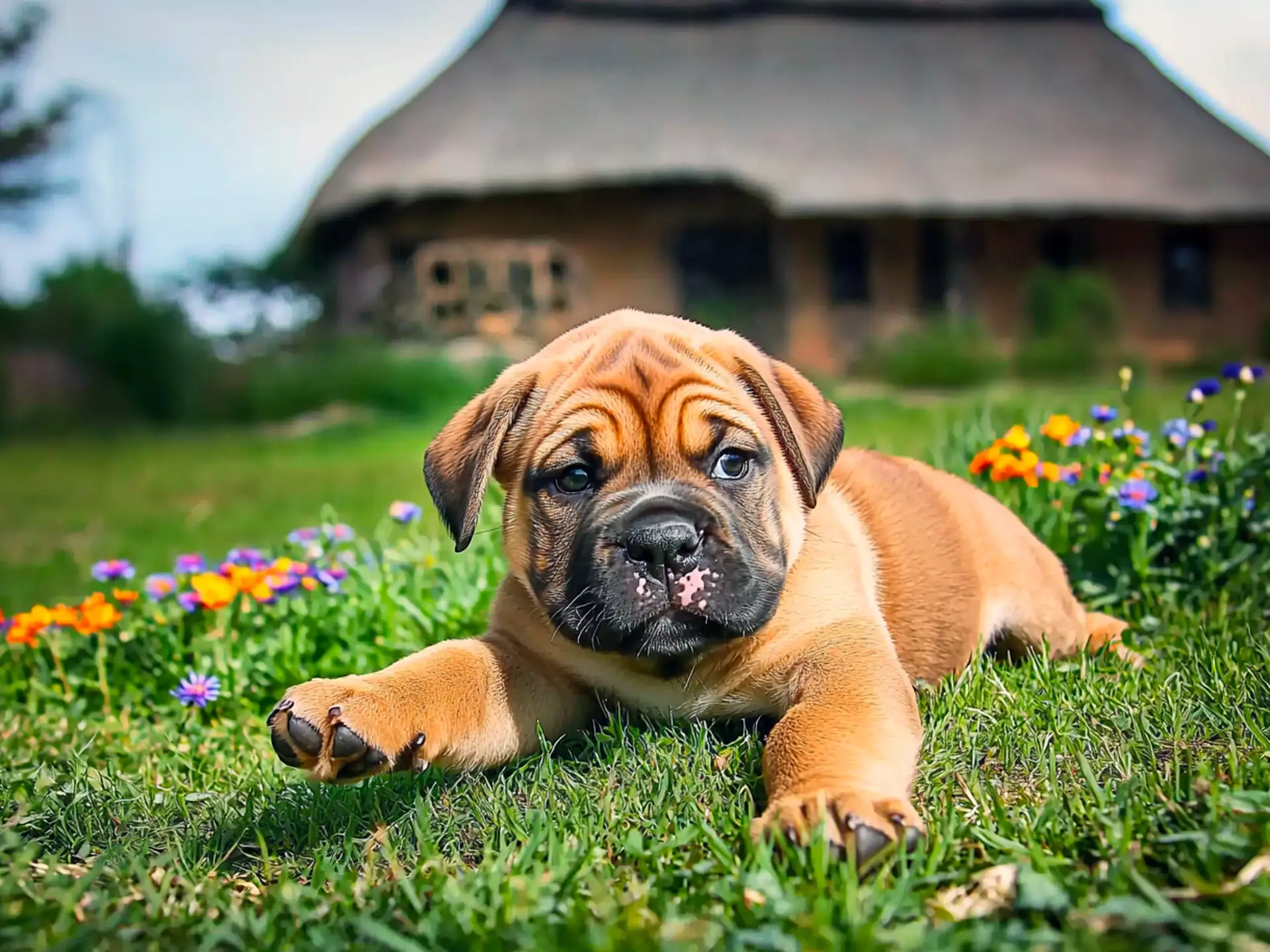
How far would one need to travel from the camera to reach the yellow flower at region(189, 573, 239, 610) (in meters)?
4.44

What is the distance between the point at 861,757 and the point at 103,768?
8.11ft

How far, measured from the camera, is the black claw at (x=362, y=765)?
2.52 metres

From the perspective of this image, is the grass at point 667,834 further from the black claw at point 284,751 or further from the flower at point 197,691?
the black claw at point 284,751

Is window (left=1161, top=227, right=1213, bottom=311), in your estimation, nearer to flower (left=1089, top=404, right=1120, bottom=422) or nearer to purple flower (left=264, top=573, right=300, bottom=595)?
flower (left=1089, top=404, right=1120, bottom=422)

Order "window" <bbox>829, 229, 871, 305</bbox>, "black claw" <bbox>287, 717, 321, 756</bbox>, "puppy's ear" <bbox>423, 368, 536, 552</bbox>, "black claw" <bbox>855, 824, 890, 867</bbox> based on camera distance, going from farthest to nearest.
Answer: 1. "window" <bbox>829, 229, 871, 305</bbox>
2. "puppy's ear" <bbox>423, 368, 536, 552</bbox>
3. "black claw" <bbox>287, 717, 321, 756</bbox>
4. "black claw" <bbox>855, 824, 890, 867</bbox>

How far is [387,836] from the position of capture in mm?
2641

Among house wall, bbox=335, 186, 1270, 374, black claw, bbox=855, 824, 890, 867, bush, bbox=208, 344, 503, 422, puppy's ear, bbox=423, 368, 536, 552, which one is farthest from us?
house wall, bbox=335, 186, 1270, 374

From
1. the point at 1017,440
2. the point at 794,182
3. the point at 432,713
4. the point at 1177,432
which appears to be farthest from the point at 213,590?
the point at 794,182

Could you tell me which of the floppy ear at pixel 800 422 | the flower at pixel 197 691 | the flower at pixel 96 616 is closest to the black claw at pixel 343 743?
the floppy ear at pixel 800 422

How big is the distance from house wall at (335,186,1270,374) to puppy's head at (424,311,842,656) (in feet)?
58.0

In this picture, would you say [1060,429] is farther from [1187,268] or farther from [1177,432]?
[1187,268]

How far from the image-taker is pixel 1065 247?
73.1ft

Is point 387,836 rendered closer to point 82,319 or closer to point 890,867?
point 890,867

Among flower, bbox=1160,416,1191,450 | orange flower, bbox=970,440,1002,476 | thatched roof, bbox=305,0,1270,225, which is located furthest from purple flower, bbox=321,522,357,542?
thatched roof, bbox=305,0,1270,225
